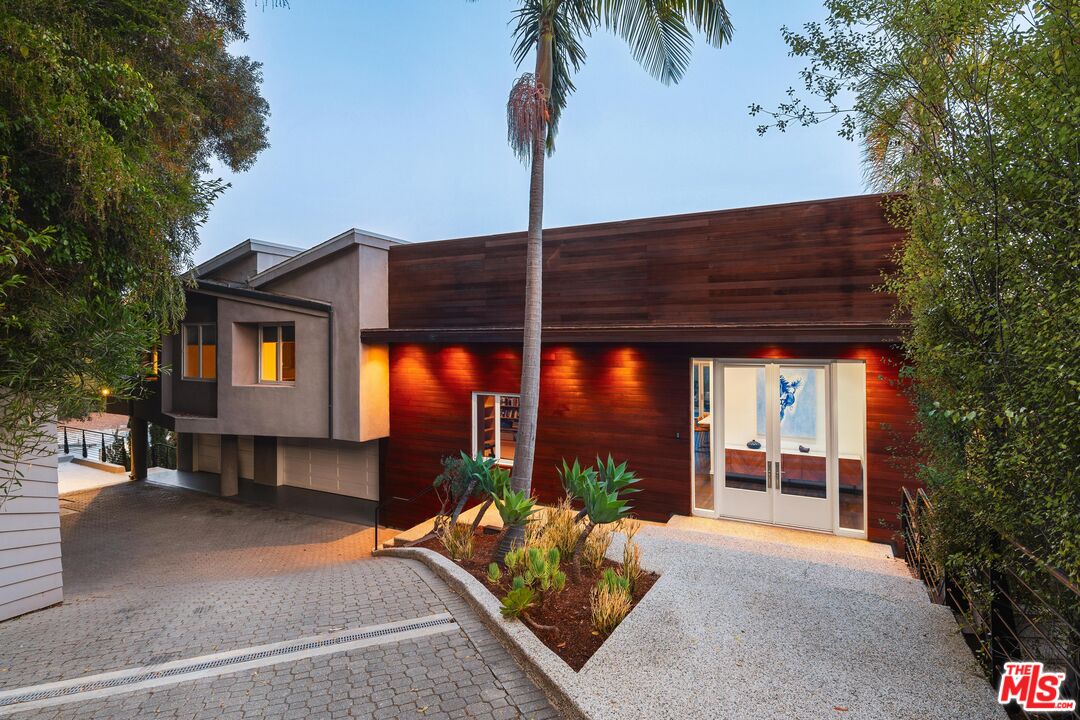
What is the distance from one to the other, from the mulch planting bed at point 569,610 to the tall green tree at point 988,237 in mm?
2460

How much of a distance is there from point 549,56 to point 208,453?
13984mm

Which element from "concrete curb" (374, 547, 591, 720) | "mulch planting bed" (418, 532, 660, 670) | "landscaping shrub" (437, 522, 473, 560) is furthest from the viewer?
"landscaping shrub" (437, 522, 473, 560)

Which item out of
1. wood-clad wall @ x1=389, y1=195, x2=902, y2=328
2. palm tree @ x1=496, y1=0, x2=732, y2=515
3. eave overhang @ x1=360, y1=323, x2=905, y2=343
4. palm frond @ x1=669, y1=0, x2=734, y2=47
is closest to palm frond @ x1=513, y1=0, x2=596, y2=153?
palm tree @ x1=496, y1=0, x2=732, y2=515

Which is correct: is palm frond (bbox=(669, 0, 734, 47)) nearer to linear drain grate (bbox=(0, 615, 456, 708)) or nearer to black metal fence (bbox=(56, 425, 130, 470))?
linear drain grate (bbox=(0, 615, 456, 708))

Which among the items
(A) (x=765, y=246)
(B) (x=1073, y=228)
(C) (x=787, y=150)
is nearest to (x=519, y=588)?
(B) (x=1073, y=228)

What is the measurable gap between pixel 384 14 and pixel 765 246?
7330cm

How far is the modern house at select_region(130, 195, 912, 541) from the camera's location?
260 inches

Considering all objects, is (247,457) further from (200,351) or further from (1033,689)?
(1033,689)

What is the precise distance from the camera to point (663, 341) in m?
7.29

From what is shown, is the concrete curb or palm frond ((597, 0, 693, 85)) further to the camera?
palm frond ((597, 0, 693, 85))

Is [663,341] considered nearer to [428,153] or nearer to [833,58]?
[833,58]

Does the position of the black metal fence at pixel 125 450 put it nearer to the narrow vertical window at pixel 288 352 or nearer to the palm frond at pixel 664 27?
the narrow vertical window at pixel 288 352

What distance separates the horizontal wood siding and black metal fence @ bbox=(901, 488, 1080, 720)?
787cm

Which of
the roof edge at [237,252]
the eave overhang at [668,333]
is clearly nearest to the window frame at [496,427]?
the eave overhang at [668,333]
